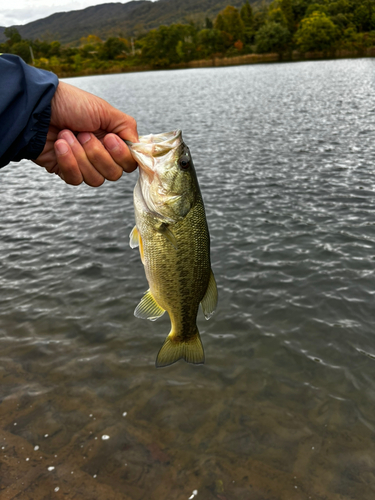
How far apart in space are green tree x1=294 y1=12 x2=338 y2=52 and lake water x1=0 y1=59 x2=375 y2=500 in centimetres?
9167

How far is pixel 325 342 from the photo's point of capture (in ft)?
19.3

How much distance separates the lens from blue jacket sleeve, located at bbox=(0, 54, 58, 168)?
2.11 meters

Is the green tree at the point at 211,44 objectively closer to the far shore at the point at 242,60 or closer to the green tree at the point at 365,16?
the far shore at the point at 242,60

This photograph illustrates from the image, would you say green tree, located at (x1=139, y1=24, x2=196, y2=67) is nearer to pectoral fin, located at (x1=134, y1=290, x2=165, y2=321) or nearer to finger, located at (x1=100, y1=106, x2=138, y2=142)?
finger, located at (x1=100, y1=106, x2=138, y2=142)

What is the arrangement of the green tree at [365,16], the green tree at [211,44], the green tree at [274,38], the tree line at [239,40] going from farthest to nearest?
the green tree at [211,44] < the green tree at [274,38] < the green tree at [365,16] < the tree line at [239,40]

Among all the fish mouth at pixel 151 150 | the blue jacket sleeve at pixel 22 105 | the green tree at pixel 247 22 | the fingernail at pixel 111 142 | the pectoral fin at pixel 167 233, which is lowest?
the pectoral fin at pixel 167 233

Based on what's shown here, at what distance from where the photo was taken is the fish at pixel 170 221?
2479 millimetres

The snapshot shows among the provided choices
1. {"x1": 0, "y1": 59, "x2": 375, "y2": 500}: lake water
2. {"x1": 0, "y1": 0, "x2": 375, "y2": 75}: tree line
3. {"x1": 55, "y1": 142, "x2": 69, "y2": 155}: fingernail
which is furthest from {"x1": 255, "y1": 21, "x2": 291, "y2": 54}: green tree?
{"x1": 55, "y1": 142, "x2": 69, "y2": 155}: fingernail

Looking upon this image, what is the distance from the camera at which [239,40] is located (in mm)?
117312

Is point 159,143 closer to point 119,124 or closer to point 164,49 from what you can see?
point 119,124

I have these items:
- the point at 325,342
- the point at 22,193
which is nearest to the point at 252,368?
the point at 325,342

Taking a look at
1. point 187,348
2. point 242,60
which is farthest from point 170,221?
point 242,60

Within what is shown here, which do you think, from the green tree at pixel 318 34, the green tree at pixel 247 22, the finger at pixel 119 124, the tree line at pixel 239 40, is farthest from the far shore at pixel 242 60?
the finger at pixel 119 124

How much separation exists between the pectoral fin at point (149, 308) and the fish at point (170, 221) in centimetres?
2
